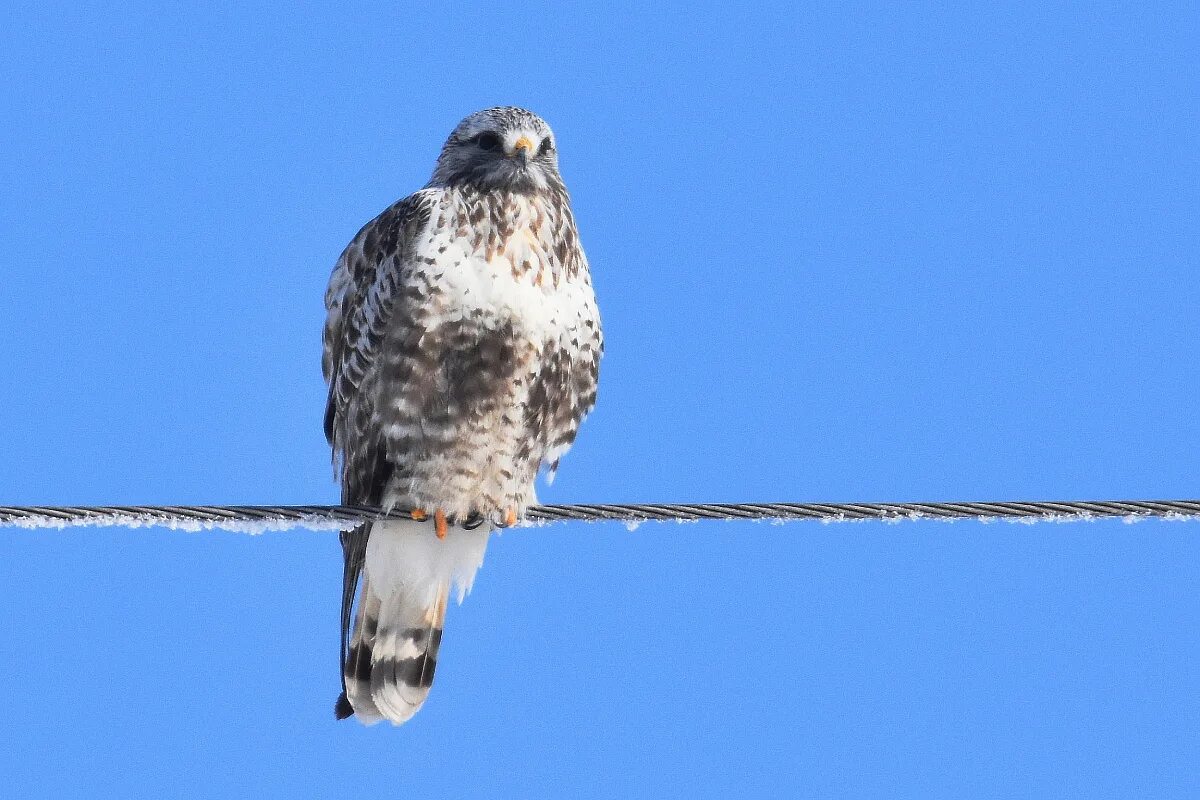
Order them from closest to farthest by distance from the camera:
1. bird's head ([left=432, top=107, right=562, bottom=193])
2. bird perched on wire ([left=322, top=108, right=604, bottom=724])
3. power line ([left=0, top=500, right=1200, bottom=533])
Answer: power line ([left=0, top=500, right=1200, bottom=533]) → bird perched on wire ([left=322, top=108, right=604, bottom=724]) → bird's head ([left=432, top=107, right=562, bottom=193])

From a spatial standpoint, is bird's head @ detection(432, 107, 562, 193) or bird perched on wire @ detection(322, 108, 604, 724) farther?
bird's head @ detection(432, 107, 562, 193)

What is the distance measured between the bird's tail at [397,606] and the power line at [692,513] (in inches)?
57.8

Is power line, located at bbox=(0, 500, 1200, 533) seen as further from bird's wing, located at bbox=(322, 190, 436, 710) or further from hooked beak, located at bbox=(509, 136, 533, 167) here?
hooked beak, located at bbox=(509, 136, 533, 167)

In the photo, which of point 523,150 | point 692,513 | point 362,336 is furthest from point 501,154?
point 692,513

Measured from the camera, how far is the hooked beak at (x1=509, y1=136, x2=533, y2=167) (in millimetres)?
6090

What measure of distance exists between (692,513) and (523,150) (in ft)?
6.92

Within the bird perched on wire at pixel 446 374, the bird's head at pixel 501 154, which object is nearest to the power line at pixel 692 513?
the bird perched on wire at pixel 446 374

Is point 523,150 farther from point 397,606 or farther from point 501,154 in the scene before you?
point 397,606

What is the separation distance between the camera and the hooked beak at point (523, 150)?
20.0ft

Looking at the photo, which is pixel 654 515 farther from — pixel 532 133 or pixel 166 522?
pixel 532 133

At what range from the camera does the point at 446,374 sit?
226 inches

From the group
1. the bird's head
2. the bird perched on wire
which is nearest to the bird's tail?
the bird perched on wire

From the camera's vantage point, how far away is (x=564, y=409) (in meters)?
6.00

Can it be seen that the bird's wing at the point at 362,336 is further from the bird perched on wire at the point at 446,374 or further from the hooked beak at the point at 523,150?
the hooked beak at the point at 523,150
